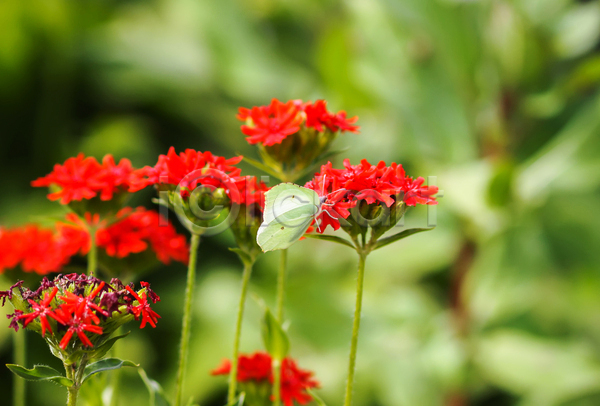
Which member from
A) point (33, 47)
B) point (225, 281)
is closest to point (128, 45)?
point (33, 47)

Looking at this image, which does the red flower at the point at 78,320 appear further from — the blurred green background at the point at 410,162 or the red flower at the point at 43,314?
the blurred green background at the point at 410,162

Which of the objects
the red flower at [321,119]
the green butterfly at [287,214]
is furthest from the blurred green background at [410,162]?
the green butterfly at [287,214]

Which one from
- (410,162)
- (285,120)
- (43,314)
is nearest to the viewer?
(43,314)

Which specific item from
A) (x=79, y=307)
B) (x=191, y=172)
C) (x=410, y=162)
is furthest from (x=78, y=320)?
(x=410, y=162)

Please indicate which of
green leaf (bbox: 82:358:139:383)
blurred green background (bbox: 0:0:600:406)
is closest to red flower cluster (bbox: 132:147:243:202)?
green leaf (bbox: 82:358:139:383)

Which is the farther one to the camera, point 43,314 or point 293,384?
point 293,384

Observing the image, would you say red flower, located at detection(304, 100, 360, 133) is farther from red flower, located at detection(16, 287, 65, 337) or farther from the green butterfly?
red flower, located at detection(16, 287, 65, 337)

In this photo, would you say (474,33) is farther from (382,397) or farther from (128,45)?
(128,45)

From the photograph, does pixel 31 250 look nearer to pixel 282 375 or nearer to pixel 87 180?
pixel 87 180
